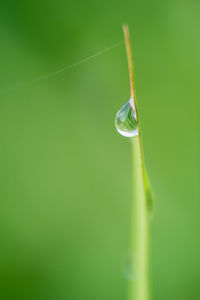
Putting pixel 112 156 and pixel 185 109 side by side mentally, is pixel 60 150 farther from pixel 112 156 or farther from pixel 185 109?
pixel 185 109

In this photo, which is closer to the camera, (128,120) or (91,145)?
(128,120)

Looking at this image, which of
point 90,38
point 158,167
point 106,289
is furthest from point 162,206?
point 90,38

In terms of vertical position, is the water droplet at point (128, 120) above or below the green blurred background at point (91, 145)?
below

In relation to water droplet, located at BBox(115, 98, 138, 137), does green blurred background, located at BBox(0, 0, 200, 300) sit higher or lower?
higher

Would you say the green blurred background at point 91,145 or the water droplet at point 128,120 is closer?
the water droplet at point 128,120

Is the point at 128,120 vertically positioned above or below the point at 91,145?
below
